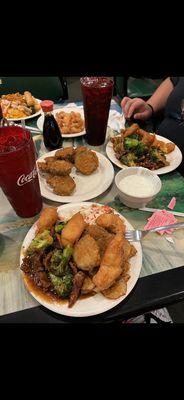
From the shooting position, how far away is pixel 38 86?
113 inches

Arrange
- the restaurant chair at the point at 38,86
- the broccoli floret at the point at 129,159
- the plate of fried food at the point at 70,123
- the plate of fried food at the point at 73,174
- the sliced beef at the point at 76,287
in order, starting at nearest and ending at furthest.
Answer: the sliced beef at the point at 76,287
the plate of fried food at the point at 73,174
the broccoli floret at the point at 129,159
the plate of fried food at the point at 70,123
the restaurant chair at the point at 38,86

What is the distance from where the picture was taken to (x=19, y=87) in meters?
2.85

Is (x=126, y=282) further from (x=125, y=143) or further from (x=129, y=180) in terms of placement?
(x=125, y=143)

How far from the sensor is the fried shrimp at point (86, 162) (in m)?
1.54

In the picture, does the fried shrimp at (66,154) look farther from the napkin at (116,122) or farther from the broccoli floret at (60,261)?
the broccoli floret at (60,261)

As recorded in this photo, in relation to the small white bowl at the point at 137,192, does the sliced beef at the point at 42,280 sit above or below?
below

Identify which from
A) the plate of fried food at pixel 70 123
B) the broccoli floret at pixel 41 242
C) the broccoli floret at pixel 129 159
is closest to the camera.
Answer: the broccoli floret at pixel 41 242

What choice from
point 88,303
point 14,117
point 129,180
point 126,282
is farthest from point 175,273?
point 14,117

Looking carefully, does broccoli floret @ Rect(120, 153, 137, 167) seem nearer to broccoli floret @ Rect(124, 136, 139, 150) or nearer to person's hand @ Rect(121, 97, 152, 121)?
broccoli floret @ Rect(124, 136, 139, 150)

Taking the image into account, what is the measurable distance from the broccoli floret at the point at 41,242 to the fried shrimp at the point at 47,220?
50 millimetres

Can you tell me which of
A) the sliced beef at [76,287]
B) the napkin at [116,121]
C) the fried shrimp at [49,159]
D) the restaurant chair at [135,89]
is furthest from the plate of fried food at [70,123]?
the restaurant chair at [135,89]

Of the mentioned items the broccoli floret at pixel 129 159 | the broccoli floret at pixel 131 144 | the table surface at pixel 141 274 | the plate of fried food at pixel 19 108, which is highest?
the plate of fried food at pixel 19 108

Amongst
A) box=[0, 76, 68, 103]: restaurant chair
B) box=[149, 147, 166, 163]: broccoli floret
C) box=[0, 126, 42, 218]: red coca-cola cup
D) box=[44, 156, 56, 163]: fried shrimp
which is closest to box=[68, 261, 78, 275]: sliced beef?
box=[0, 126, 42, 218]: red coca-cola cup

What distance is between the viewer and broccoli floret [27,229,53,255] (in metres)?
1.08
